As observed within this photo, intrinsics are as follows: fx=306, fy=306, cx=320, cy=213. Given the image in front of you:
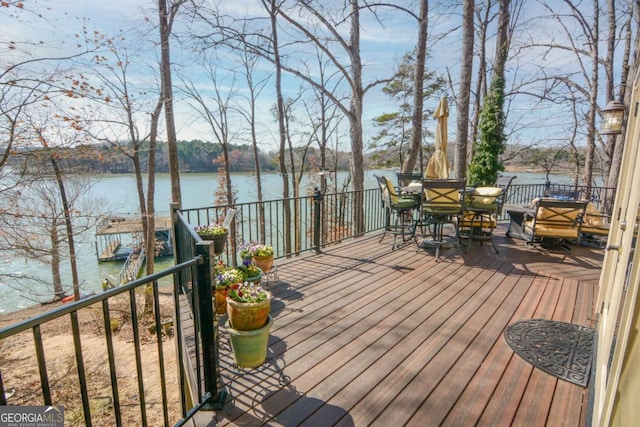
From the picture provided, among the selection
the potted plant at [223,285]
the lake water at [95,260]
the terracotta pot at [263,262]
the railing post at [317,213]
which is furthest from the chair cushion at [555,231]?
the lake water at [95,260]

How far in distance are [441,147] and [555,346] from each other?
396cm

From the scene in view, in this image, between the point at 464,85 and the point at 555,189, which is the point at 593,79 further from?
the point at 464,85

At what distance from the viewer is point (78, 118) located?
22.4 ft

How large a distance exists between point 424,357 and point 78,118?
27.3ft

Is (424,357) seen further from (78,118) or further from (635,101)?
(78,118)

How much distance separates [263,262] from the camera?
11.5 ft

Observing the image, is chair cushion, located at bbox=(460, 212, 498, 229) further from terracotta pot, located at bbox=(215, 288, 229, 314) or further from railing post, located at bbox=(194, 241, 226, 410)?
railing post, located at bbox=(194, 241, 226, 410)

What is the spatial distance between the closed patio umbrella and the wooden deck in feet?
6.61

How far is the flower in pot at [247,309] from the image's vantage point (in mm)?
1965

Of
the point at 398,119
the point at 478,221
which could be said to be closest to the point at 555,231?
the point at 478,221

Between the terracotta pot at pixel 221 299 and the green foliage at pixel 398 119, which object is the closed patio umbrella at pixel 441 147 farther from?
the green foliage at pixel 398 119

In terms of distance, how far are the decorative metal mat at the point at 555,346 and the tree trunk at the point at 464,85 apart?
17.6ft

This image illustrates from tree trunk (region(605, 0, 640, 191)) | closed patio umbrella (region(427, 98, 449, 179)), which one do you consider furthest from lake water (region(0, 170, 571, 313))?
closed patio umbrella (region(427, 98, 449, 179))

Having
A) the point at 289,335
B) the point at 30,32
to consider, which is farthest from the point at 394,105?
the point at 289,335
